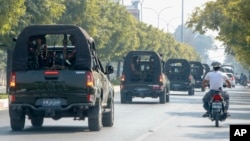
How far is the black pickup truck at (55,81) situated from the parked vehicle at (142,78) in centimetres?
1953

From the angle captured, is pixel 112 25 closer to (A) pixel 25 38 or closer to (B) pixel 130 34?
(B) pixel 130 34

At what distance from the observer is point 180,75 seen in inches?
2490

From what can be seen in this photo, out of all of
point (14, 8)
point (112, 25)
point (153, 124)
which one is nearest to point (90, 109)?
point (153, 124)

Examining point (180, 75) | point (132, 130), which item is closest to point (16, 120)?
point (132, 130)

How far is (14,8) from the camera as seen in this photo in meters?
39.7

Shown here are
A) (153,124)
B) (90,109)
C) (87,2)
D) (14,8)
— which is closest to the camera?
(90,109)

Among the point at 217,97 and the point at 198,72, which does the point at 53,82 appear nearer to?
the point at 217,97

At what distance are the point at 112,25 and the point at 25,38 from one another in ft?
168

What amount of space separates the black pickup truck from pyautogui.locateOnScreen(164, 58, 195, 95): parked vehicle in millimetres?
37494

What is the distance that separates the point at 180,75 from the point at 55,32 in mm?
39427

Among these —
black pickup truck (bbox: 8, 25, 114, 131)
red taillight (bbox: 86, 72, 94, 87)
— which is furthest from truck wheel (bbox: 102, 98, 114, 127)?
red taillight (bbox: 86, 72, 94, 87)

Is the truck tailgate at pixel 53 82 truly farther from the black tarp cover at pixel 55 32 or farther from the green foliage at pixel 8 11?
the green foliage at pixel 8 11

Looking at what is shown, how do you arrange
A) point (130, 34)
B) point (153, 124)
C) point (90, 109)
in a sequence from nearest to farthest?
point (90, 109), point (153, 124), point (130, 34)

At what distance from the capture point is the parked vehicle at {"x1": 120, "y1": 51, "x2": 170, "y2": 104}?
146 feet
